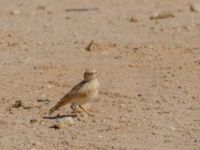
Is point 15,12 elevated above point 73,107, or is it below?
above

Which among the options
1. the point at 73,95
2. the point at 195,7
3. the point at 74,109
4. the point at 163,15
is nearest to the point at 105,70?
→ the point at 74,109

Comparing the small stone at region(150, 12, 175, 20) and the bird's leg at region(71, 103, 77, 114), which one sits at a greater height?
the small stone at region(150, 12, 175, 20)

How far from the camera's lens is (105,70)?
1523 cm

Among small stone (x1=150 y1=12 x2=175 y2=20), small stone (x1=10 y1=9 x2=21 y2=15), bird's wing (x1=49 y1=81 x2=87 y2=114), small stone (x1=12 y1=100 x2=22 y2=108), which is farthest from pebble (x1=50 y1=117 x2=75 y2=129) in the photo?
small stone (x1=10 y1=9 x2=21 y2=15)

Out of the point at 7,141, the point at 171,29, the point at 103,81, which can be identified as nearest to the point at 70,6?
the point at 171,29

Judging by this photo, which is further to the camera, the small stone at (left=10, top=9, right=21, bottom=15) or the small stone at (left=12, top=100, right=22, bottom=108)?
the small stone at (left=10, top=9, right=21, bottom=15)

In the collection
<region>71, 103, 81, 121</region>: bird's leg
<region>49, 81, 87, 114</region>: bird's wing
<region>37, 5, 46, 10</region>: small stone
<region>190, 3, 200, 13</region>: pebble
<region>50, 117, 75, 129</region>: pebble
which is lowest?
<region>50, 117, 75, 129</region>: pebble

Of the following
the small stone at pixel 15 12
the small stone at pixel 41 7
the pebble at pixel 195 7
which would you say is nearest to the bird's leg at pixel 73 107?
the pebble at pixel 195 7

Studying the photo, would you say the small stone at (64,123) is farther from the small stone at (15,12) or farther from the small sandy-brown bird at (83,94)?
the small stone at (15,12)

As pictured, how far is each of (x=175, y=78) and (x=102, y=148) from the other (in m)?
3.78

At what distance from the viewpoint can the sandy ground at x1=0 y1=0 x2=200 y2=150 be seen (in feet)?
37.3

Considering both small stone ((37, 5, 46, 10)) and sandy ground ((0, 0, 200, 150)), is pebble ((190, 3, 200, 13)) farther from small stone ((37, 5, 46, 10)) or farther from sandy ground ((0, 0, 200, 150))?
small stone ((37, 5, 46, 10))

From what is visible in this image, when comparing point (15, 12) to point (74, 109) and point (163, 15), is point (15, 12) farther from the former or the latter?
point (74, 109)

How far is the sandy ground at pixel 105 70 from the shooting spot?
448 inches
